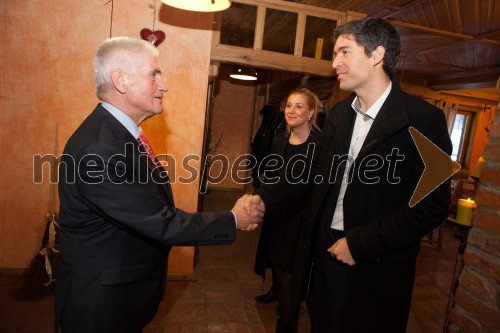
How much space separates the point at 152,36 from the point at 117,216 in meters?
2.15

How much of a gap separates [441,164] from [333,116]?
62cm

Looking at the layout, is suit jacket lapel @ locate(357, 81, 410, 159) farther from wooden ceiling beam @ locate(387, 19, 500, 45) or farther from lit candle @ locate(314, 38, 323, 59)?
wooden ceiling beam @ locate(387, 19, 500, 45)

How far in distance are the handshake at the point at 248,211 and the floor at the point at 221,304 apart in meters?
1.27

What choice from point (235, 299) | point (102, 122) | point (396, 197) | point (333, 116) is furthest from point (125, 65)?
point (235, 299)

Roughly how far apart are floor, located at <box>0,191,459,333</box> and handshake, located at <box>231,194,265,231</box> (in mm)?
1268

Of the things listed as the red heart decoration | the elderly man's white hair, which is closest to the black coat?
the elderly man's white hair

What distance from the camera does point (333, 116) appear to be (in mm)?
1825

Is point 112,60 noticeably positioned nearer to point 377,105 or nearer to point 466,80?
point 377,105

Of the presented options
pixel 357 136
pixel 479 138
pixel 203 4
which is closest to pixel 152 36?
pixel 203 4

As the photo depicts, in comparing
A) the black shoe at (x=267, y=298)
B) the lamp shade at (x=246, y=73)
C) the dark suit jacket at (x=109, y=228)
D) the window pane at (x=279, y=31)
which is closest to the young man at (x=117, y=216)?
the dark suit jacket at (x=109, y=228)

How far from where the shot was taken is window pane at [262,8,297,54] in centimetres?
343

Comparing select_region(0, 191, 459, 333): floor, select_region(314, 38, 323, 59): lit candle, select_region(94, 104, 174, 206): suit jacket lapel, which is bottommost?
select_region(0, 191, 459, 333): floor

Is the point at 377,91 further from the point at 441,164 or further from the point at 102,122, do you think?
the point at 102,122

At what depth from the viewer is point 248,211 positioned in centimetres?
183
